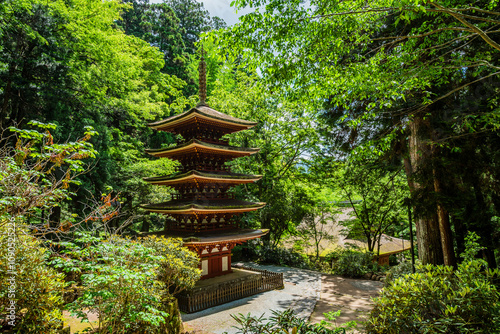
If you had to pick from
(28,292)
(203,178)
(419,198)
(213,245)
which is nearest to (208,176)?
(203,178)

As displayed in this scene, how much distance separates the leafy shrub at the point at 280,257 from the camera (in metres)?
16.4

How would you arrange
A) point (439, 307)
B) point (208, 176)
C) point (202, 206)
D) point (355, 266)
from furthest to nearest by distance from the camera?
point (355, 266) → point (208, 176) → point (202, 206) → point (439, 307)

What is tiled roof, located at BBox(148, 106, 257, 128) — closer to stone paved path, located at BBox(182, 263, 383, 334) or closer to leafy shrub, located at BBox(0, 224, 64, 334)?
stone paved path, located at BBox(182, 263, 383, 334)

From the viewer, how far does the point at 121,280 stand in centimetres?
465

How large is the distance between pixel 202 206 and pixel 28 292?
623cm

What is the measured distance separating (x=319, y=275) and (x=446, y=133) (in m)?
9.56

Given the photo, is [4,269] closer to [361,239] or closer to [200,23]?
[361,239]

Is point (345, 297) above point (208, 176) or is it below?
below

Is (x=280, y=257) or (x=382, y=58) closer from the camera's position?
(x=382, y=58)

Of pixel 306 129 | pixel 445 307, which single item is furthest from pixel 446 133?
pixel 306 129

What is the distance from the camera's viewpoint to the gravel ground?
801 cm

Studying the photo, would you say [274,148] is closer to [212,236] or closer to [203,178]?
[203,178]

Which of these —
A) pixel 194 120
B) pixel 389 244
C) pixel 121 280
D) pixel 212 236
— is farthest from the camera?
pixel 389 244

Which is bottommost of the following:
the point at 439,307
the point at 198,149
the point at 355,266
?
the point at 355,266
